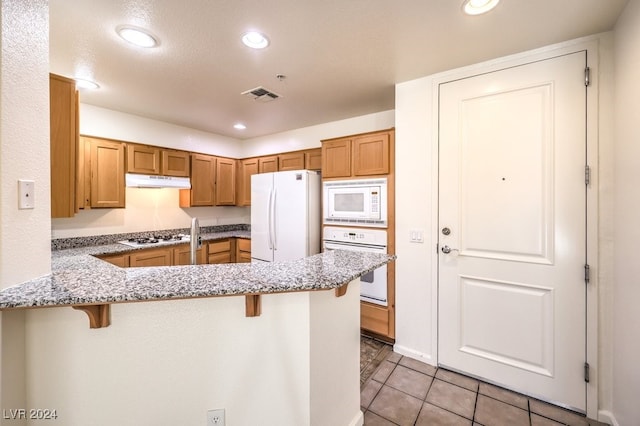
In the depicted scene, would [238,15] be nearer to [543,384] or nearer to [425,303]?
[425,303]

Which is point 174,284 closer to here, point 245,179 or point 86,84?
point 86,84

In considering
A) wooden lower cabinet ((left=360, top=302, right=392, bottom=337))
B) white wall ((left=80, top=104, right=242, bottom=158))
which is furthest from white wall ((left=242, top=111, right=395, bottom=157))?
wooden lower cabinet ((left=360, top=302, right=392, bottom=337))

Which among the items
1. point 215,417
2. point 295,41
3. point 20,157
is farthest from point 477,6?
point 215,417

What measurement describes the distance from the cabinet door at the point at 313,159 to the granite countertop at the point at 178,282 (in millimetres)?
→ 2346

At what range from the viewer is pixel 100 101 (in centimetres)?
287

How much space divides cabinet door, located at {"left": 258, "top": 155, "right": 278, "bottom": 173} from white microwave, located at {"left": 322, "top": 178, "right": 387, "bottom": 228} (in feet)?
4.30

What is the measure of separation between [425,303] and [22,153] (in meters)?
2.62

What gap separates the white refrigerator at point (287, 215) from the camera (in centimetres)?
312

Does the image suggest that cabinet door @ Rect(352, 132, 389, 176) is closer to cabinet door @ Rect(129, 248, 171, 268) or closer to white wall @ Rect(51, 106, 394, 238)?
white wall @ Rect(51, 106, 394, 238)

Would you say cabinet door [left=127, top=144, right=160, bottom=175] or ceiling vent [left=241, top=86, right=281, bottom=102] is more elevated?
Answer: ceiling vent [left=241, top=86, right=281, bottom=102]

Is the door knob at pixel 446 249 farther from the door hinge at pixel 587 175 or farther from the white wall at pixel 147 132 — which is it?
the white wall at pixel 147 132

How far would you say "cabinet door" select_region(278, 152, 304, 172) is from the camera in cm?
375

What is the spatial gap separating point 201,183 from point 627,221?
4.24m

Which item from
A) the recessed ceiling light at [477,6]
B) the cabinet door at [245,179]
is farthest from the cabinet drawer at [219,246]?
the recessed ceiling light at [477,6]
